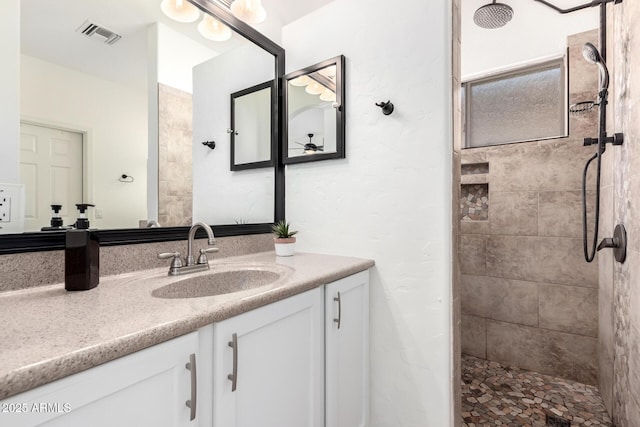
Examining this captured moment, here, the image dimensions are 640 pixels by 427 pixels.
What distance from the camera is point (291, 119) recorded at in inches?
73.4

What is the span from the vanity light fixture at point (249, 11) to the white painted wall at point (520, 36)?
1.36 metres

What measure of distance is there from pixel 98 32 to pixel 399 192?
1381 millimetres

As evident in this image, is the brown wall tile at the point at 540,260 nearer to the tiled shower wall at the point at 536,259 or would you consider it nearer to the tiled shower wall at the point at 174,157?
the tiled shower wall at the point at 536,259

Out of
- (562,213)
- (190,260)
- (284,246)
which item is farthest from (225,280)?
(562,213)

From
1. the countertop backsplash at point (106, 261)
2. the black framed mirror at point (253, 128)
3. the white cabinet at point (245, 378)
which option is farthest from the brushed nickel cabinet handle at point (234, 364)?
the black framed mirror at point (253, 128)

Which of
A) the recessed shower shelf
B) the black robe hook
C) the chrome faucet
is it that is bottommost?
the chrome faucet

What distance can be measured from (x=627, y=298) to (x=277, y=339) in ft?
5.09

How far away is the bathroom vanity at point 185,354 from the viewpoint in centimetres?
55

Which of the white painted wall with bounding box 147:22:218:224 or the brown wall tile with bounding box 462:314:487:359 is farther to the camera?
the brown wall tile with bounding box 462:314:487:359

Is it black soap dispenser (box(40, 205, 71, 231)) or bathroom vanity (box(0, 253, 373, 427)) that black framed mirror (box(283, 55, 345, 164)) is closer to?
bathroom vanity (box(0, 253, 373, 427))

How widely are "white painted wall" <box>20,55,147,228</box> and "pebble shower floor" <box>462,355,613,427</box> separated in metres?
1.94

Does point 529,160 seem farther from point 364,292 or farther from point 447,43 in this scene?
point 364,292

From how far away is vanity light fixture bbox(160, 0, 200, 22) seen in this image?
1.41 m

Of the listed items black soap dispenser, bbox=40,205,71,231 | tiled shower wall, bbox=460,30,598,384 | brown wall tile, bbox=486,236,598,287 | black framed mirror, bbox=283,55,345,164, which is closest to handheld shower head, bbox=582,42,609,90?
tiled shower wall, bbox=460,30,598,384
